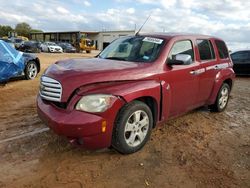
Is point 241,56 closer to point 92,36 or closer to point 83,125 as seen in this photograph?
point 83,125

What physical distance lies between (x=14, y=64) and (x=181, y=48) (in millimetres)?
6274

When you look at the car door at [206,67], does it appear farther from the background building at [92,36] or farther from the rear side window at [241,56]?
the background building at [92,36]

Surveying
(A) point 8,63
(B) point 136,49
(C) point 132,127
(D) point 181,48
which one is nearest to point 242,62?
(D) point 181,48

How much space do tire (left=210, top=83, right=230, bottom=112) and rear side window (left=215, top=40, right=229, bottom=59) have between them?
0.66 meters

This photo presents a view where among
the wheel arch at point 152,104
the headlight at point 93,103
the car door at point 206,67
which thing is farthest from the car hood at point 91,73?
the car door at point 206,67

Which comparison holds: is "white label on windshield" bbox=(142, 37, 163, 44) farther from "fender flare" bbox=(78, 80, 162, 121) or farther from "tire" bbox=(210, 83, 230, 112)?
"tire" bbox=(210, 83, 230, 112)

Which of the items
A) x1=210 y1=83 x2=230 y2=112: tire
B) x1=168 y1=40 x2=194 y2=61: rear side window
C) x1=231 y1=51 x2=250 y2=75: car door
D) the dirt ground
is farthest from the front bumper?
x1=231 y1=51 x2=250 y2=75: car door

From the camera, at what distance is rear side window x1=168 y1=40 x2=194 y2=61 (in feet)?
16.2

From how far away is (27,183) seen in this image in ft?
11.2

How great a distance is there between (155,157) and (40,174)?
158 cm

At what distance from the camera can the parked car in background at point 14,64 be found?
9133mm

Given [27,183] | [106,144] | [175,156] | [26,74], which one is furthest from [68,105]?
[26,74]

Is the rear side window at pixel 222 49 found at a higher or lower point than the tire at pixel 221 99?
higher

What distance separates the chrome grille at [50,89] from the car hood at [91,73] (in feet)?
0.21
